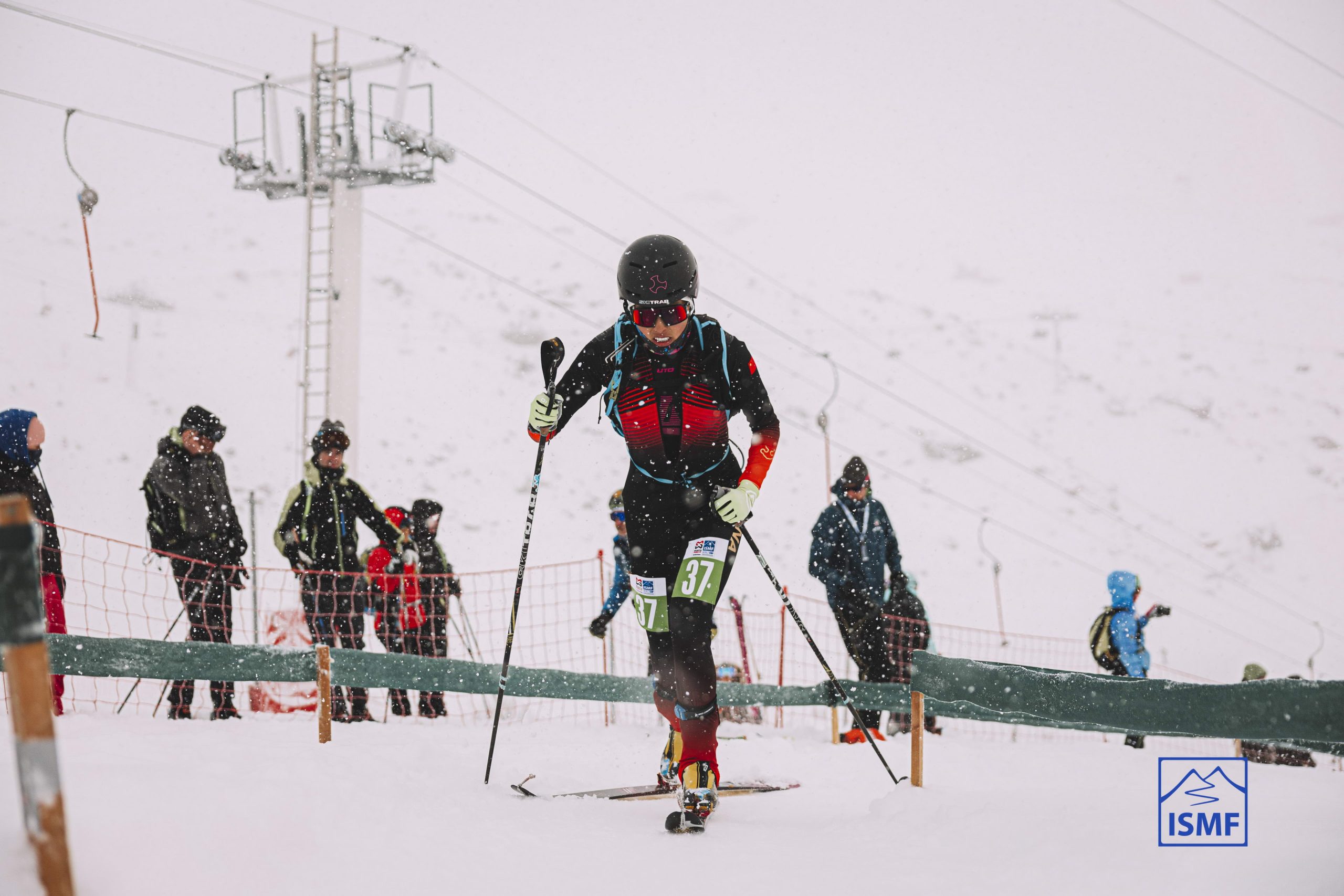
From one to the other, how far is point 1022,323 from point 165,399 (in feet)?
76.8

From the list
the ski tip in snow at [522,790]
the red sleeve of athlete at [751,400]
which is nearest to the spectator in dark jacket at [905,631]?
the red sleeve of athlete at [751,400]

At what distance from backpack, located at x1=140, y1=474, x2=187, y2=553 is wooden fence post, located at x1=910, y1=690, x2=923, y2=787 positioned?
16.3ft

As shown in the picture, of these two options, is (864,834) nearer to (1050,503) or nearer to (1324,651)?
(1324,651)

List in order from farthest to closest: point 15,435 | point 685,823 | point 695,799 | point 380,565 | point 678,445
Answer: point 380,565 → point 15,435 → point 678,445 → point 695,799 → point 685,823

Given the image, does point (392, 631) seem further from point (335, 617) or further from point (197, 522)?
point (197, 522)

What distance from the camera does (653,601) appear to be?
14.5 feet

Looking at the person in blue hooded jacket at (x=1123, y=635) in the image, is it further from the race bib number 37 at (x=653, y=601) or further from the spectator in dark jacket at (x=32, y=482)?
the spectator in dark jacket at (x=32, y=482)

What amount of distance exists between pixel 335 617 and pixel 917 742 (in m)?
4.37

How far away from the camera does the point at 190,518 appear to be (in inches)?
260

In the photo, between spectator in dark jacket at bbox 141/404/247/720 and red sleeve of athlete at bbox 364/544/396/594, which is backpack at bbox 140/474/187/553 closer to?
spectator in dark jacket at bbox 141/404/247/720

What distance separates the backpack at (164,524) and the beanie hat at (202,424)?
0.44 meters

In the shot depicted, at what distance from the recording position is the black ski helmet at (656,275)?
13.8 ft

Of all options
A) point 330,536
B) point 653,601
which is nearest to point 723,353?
point 653,601

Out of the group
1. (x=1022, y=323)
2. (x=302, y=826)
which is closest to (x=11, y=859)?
(x=302, y=826)
